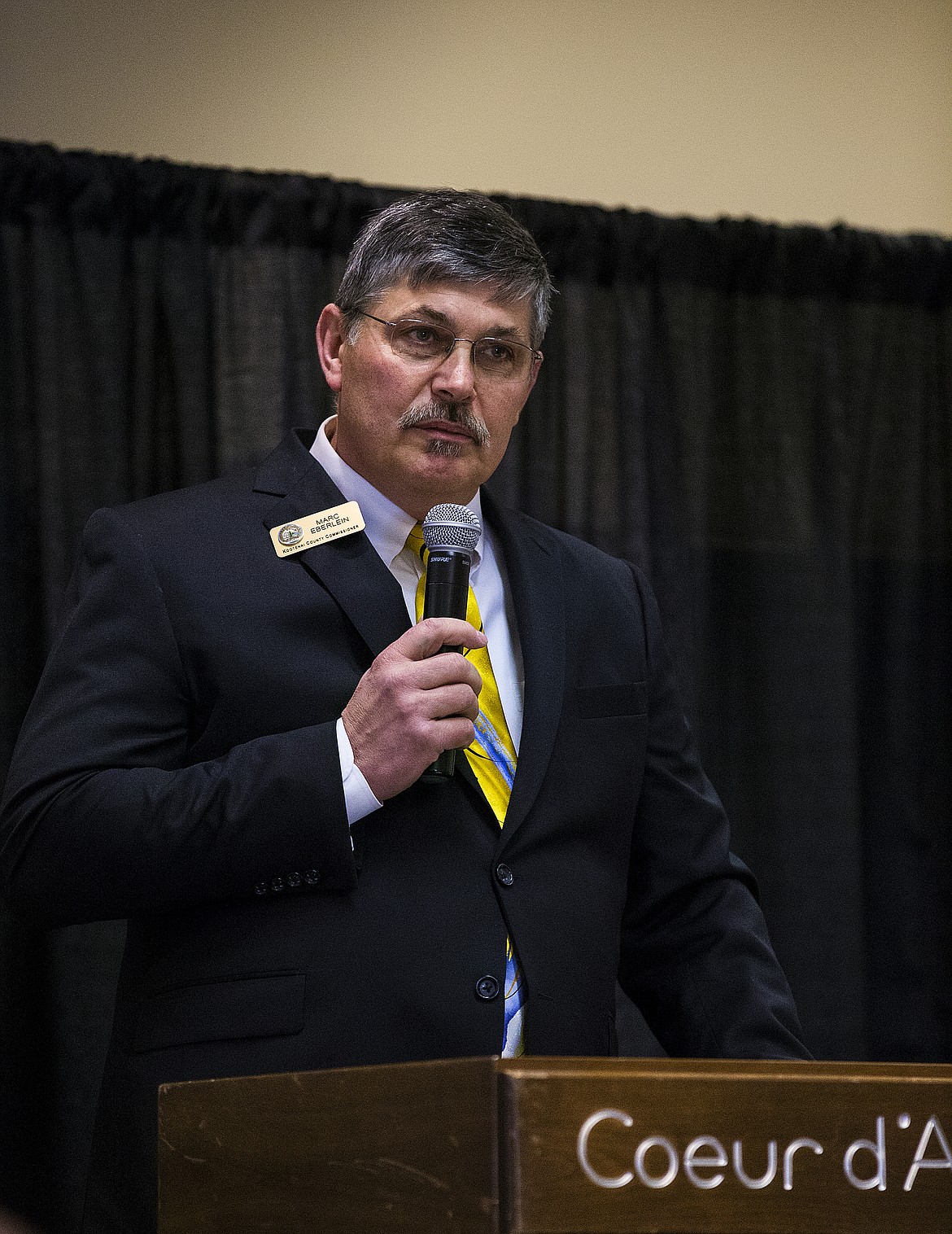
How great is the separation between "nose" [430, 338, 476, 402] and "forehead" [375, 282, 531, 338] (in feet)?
0.11

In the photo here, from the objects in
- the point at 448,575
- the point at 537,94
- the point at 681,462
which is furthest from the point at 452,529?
the point at 537,94

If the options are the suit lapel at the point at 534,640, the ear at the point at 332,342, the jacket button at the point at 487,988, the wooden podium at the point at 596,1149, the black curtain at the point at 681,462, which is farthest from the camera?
the black curtain at the point at 681,462

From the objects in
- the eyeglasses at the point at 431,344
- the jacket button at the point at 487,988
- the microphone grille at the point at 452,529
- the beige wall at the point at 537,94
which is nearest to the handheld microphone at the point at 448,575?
the microphone grille at the point at 452,529

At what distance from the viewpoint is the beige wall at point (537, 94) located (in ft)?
9.72

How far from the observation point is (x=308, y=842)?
1588 millimetres

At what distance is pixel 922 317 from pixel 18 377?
6.17 ft

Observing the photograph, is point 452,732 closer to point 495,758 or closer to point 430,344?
point 495,758

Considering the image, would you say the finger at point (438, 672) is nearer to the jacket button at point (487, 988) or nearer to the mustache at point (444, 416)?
the jacket button at point (487, 988)

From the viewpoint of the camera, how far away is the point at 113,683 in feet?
5.50

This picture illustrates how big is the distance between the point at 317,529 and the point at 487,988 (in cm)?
61

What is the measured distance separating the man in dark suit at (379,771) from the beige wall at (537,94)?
3.81 feet

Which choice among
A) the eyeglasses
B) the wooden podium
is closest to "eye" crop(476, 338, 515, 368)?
the eyeglasses

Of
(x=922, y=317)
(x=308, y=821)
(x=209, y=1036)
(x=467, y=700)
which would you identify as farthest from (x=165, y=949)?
(x=922, y=317)

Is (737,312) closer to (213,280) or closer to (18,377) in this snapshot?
(213,280)
